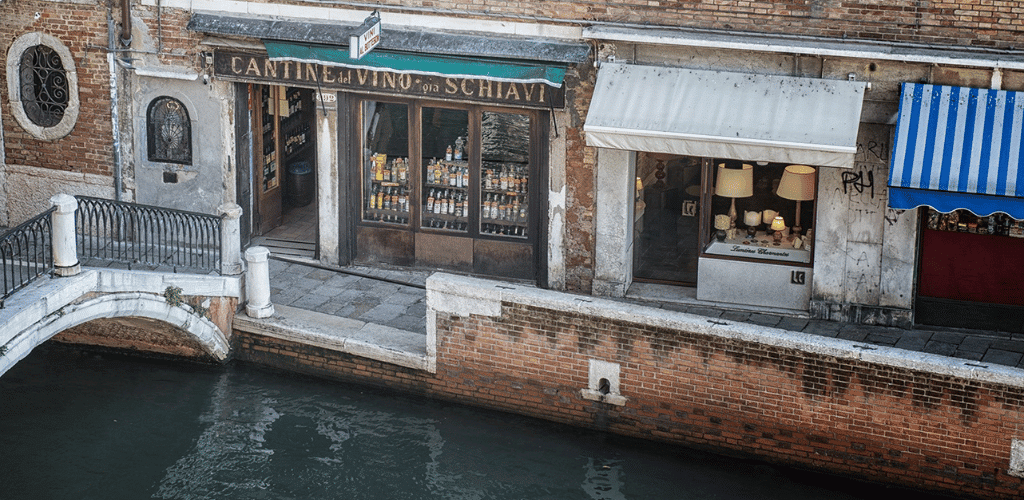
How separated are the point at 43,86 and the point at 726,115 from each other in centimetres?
847

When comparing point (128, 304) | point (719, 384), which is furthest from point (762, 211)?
point (128, 304)

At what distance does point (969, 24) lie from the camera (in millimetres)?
13727

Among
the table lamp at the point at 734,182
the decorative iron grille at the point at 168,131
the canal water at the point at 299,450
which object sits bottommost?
the canal water at the point at 299,450

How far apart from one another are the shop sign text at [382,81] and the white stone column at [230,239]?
1.94 m

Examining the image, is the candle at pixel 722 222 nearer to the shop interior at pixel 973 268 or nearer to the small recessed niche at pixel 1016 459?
the shop interior at pixel 973 268

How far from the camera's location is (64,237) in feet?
44.1

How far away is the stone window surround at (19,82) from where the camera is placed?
16.4m

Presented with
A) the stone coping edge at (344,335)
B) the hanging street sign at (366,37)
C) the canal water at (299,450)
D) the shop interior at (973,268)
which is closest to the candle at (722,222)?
the shop interior at (973,268)

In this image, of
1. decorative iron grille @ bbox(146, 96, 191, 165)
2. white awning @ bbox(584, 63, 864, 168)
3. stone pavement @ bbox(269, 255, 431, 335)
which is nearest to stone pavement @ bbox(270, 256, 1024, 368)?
stone pavement @ bbox(269, 255, 431, 335)

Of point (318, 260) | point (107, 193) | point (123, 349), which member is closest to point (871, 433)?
point (318, 260)

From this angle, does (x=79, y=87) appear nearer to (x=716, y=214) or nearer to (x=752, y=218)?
(x=716, y=214)

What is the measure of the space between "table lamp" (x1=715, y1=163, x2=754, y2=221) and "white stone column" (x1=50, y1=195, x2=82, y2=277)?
6983 mm

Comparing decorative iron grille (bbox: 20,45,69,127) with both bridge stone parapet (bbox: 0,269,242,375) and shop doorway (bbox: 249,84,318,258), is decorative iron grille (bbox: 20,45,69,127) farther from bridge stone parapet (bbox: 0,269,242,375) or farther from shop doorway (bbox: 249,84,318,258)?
bridge stone parapet (bbox: 0,269,242,375)

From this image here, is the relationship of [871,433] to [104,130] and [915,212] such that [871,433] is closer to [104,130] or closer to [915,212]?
[915,212]
